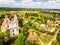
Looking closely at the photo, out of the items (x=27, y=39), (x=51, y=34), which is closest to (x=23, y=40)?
(x=27, y=39)

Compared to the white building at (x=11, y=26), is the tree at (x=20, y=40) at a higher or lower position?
lower

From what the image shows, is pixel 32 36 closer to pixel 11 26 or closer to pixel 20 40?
pixel 20 40

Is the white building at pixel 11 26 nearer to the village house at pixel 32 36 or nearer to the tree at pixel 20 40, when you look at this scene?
the tree at pixel 20 40

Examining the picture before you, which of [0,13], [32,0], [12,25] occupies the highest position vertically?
[32,0]

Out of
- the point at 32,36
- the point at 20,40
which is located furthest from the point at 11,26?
the point at 32,36

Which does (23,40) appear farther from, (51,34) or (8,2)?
(8,2)

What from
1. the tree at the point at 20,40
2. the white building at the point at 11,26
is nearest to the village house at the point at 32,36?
the tree at the point at 20,40

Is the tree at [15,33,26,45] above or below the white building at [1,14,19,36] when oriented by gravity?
below

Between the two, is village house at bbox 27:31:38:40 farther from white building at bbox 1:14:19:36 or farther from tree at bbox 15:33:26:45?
white building at bbox 1:14:19:36

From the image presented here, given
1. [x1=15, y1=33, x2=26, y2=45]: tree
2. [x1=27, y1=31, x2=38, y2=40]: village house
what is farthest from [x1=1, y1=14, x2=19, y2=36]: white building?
[x1=27, y1=31, x2=38, y2=40]: village house

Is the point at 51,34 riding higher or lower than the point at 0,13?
lower

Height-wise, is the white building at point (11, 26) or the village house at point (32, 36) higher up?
the white building at point (11, 26)
